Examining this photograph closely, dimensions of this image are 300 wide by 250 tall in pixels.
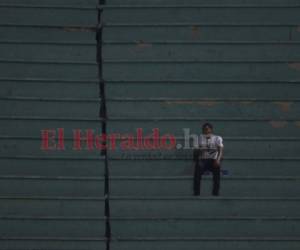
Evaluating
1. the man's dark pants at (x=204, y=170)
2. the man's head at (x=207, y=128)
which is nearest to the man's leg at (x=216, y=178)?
the man's dark pants at (x=204, y=170)

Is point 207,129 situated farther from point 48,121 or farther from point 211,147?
point 48,121

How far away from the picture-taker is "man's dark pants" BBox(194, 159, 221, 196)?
8062 mm

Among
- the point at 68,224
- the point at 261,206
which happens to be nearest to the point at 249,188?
the point at 261,206

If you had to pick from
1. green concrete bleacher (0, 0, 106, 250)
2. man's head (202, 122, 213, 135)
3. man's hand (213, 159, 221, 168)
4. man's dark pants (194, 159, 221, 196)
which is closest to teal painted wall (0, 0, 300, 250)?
green concrete bleacher (0, 0, 106, 250)

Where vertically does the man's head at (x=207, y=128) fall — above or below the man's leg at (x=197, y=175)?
above

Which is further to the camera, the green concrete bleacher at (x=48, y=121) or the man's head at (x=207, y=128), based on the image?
the man's head at (x=207, y=128)

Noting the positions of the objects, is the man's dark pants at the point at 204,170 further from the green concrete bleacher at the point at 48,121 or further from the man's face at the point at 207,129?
the green concrete bleacher at the point at 48,121

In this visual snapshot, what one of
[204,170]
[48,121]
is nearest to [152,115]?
[204,170]

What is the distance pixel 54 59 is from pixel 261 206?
3.44m

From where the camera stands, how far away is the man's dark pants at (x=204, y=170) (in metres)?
8.06

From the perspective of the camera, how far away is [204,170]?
8117 millimetres

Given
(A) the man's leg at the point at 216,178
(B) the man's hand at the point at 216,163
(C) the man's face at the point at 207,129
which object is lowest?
(A) the man's leg at the point at 216,178

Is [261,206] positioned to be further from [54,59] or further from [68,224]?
[54,59]

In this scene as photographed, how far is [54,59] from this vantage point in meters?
9.01
